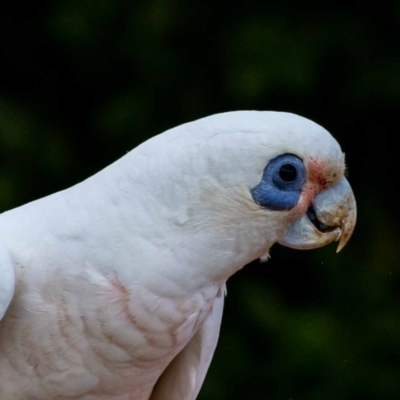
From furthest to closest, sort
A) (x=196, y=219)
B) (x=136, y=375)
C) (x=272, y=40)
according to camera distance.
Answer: (x=272, y=40)
(x=136, y=375)
(x=196, y=219)

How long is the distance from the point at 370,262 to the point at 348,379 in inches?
14.4

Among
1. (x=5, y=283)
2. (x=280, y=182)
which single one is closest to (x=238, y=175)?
(x=280, y=182)

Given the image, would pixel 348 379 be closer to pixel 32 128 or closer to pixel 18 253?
pixel 32 128

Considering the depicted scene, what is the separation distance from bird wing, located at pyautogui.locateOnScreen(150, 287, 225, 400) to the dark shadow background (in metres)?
0.99

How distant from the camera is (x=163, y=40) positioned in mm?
2875

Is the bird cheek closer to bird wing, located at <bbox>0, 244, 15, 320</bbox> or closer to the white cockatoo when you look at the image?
the white cockatoo

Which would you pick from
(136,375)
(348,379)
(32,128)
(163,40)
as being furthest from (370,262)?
(136,375)

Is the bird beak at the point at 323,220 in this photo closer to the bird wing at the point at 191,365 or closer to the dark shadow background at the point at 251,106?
the bird wing at the point at 191,365

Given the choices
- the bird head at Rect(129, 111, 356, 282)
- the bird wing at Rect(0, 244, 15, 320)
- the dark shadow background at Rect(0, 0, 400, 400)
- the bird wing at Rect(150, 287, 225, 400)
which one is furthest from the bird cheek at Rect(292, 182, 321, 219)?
the dark shadow background at Rect(0, 0, 400, 400)

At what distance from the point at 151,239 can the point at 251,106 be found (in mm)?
1345

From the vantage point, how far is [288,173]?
1549mm

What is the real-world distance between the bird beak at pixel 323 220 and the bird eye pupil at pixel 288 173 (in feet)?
0.28

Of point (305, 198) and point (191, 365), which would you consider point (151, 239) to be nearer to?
point (305, 198)

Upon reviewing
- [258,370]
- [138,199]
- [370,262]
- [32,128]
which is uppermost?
[138,199]
